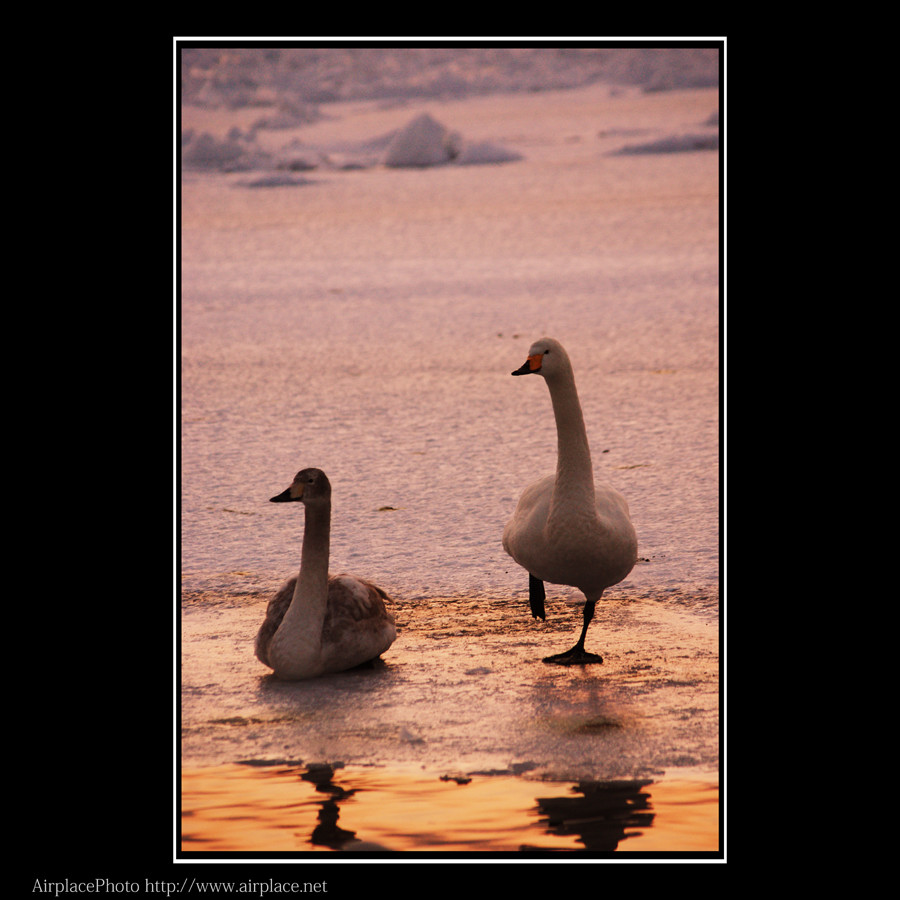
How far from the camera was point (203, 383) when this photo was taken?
778 centimetres

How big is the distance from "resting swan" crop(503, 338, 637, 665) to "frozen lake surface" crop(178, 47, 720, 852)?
25cm

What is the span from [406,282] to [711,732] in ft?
28.3

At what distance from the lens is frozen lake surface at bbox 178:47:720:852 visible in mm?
3301

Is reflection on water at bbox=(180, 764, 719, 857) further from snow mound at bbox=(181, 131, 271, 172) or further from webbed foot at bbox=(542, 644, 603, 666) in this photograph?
snow mound at bbox=(181, 131, 271, 172)

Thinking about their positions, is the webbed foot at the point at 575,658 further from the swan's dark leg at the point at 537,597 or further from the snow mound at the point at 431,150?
the snow mound at the point at 431,150

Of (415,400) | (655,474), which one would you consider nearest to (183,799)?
(655,474)

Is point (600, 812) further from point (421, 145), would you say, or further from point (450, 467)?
point (421, 145)

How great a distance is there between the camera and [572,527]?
12.0 feet

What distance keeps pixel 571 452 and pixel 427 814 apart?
133 cm

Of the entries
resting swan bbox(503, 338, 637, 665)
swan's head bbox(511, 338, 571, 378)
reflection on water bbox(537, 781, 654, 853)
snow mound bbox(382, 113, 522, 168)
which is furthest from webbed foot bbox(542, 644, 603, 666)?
snow mound bbox(382, 113, 522, 168)

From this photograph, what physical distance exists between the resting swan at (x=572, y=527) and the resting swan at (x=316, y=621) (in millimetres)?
585

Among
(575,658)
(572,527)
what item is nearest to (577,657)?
(575,658)

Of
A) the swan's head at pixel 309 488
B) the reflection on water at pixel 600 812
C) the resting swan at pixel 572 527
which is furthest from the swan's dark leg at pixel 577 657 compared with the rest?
the swan's head at pixel 309 488
